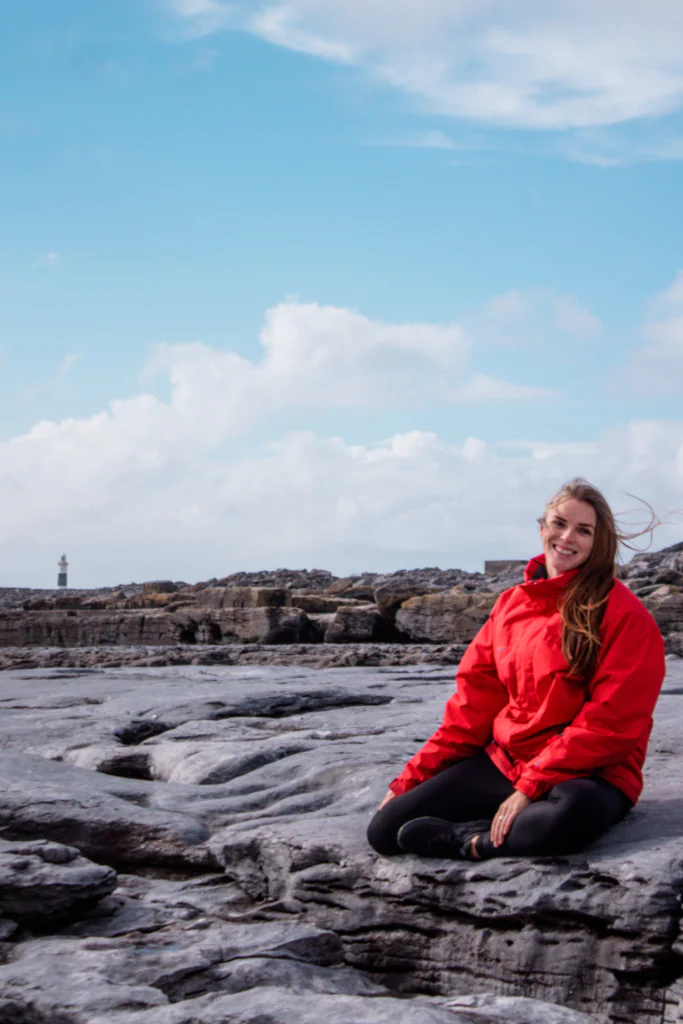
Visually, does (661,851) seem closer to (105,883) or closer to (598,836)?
(598,836)

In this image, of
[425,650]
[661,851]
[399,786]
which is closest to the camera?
[661,851]

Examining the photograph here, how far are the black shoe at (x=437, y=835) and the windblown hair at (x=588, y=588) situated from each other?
0.71m

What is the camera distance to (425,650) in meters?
13.0

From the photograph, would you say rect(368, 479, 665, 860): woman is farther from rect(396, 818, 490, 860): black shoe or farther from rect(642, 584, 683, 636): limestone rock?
rect(642, 584, 683, 636): limestone rock

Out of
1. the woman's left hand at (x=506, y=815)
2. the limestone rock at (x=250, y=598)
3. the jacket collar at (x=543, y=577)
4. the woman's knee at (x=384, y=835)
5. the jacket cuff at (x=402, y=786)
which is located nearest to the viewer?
→ the woman's left hand at (x=506, y=815)

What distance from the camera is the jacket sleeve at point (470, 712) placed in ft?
11.8

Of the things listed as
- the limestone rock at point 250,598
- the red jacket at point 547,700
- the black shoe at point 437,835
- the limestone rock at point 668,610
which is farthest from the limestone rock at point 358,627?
the black shoe at point 437,835

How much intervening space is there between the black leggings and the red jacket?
0.05 m

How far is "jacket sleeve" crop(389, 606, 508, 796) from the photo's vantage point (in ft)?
11.8

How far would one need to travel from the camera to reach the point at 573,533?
3451 mm

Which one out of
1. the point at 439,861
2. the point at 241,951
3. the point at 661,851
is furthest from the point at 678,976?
the point at 241,951

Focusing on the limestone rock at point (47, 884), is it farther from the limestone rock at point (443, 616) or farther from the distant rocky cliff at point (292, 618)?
the limestone rock at point (443, 616)

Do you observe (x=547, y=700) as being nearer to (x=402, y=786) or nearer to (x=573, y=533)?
(x=573, y=533)

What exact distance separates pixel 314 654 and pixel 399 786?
9377 mm
